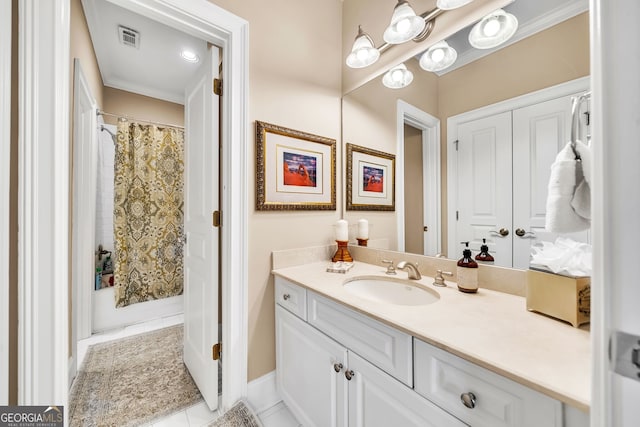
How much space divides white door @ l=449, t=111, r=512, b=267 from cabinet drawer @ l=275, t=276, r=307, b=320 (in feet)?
2.53

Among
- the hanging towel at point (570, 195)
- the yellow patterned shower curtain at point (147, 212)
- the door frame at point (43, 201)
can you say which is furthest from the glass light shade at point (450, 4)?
the yellow patterned shower curtain at point (147, 212)

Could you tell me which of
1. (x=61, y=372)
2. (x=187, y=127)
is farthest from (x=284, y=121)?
(x=61, y=372)

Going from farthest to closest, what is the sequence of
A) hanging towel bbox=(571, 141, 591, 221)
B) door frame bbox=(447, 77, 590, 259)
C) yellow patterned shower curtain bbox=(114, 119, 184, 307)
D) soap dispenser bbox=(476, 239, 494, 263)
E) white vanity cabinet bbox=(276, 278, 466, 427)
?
yellow patterned shower curtain bbox=(114, 119, 184, 307) < soap dispenser bbox=(476, 239, 494, 263) < door frame bbox=(447, 77, 590, 259) < white vanity cabinet bbox=(276, 278, 466, 427) < hanging towel bbox=(571, 141, 591, 221)

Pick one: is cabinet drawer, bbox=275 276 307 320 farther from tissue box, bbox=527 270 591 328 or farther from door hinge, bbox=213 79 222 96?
door hinge, bbox=213 79 222 96

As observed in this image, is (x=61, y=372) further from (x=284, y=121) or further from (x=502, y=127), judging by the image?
(x=502, y=127)

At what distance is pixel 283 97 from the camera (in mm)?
1495

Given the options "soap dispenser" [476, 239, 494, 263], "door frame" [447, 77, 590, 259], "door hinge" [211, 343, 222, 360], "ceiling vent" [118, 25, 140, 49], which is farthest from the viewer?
"ceiling vent" [118, 25, 140, 49]

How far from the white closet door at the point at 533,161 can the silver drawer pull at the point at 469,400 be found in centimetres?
62

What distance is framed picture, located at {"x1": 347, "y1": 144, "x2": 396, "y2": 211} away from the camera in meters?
1.59

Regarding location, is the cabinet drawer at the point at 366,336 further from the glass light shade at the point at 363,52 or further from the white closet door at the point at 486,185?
the glass light shade at the point at 363,52

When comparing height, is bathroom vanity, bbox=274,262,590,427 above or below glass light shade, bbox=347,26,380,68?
below

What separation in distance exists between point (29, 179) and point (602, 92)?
4.80 ft

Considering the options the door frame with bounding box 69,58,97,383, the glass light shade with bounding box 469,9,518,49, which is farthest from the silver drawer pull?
the door frame with bounding box 69,58,97,383

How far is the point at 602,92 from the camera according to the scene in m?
0.34
